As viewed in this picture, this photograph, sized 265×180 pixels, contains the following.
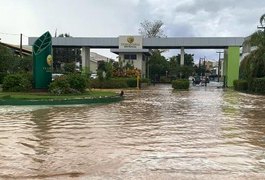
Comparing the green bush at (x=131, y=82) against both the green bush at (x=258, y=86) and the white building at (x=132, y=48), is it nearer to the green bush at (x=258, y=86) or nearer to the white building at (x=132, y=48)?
the white building at (x=132, y=48)

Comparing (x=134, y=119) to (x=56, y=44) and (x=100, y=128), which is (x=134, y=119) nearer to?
(x=100, y=128)

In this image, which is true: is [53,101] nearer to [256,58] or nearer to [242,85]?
[256,58]

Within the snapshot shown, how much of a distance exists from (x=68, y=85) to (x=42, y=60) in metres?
2.25

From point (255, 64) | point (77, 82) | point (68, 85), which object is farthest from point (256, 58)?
point (68, 85)

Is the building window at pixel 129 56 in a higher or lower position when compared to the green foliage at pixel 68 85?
higher

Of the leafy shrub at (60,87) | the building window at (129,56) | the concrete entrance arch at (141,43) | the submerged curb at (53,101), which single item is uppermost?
the concrete entrance arch at (141,43)

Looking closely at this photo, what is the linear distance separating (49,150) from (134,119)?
20.6 ft

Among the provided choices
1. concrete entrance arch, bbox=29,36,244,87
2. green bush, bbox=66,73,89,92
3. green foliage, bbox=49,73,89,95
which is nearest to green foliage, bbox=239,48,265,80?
concrete entrance arch, bbox=29,36,244,87

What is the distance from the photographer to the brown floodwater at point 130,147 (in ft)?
23.5

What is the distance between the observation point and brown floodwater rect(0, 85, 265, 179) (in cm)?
717

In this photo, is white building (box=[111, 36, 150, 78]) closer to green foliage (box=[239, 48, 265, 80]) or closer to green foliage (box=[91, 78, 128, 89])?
green foliage (box=[91, 78, 128, 89])

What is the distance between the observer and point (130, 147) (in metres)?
9.39

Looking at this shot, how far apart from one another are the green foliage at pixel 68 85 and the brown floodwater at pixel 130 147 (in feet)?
26.1

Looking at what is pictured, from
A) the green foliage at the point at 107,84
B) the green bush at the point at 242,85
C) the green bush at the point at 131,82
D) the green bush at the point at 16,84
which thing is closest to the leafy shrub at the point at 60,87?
the green bush at the point at 16,84
